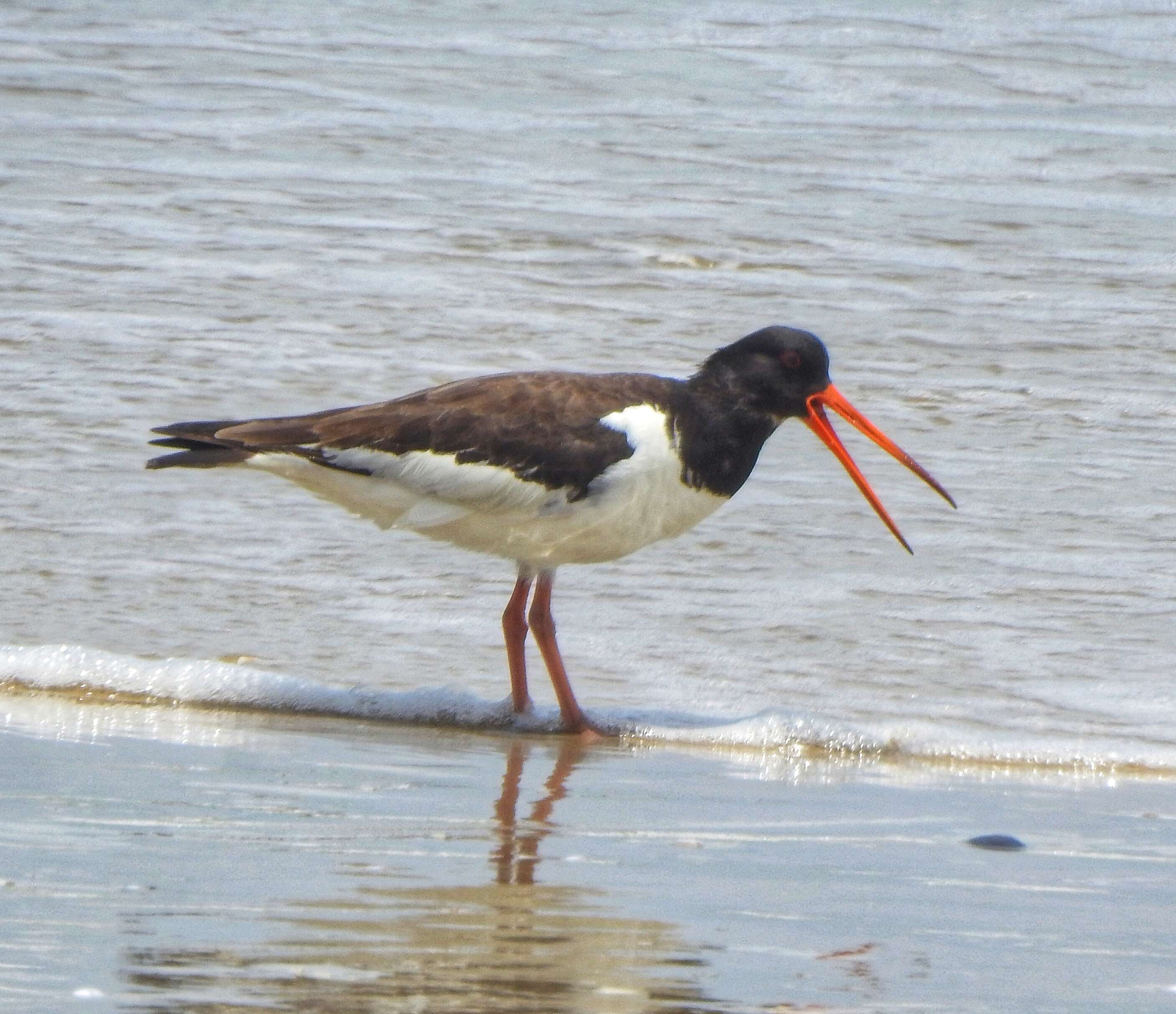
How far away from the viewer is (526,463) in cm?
548

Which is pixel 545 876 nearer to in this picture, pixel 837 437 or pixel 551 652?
pixel 551 652

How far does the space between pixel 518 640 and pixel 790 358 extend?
120 cm

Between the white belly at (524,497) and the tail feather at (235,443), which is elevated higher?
the tail feather at (235,443)

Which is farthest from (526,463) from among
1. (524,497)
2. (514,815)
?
(514,815)

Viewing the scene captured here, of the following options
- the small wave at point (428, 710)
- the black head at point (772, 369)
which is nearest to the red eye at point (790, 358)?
the black head at point (772, 369)

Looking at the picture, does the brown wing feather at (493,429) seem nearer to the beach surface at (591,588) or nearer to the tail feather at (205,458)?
the tail feather at (205,458)

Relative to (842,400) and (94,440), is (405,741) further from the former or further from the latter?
(94,440)

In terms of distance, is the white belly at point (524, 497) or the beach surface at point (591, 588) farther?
the white belly at point (524, 497)

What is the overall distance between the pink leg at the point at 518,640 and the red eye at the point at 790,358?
3.27ft

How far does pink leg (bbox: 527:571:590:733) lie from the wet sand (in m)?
0.19

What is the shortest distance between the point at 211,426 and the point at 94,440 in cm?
240

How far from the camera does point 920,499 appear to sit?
7426mm

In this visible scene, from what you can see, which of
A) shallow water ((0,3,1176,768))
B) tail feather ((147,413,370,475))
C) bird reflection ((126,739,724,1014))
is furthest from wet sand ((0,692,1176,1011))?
tail feather ((147,413,370,475))

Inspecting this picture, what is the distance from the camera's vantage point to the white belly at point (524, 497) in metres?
5.49
